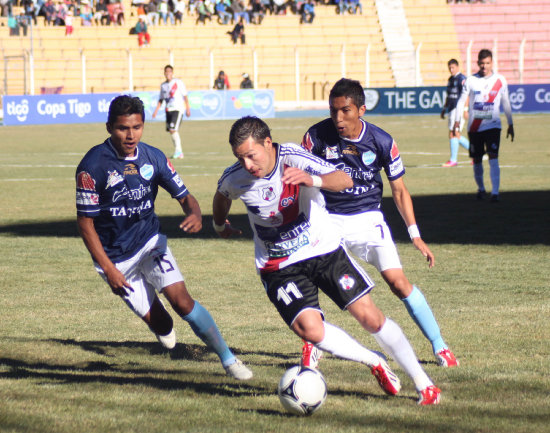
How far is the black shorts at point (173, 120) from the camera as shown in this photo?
24406 mm

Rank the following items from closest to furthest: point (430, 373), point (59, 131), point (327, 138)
→ point (430, 373) → point (327, 138) → point (59, 131)

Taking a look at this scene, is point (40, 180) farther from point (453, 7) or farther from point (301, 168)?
point (453, 7)

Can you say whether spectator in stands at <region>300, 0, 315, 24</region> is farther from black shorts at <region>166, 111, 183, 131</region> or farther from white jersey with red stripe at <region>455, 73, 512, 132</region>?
white jersey with red stripe at <region>455, 73, 512, 132</region>

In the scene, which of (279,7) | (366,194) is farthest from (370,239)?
(279,7)

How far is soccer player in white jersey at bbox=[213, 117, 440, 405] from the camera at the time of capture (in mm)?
5246

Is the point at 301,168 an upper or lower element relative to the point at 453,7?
lower

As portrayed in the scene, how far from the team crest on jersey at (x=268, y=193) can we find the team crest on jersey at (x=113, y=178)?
108cm

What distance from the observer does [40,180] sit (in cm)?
1989

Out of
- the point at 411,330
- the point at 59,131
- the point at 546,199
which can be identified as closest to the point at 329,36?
the point at 59,131

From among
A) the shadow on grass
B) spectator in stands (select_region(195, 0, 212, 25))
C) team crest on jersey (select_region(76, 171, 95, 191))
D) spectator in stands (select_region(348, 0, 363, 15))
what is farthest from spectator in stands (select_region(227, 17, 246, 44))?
team crest on jersey (select_region(76, 171, 95, 191))

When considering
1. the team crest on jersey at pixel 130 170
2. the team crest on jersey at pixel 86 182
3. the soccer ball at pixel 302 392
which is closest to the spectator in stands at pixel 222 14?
the team crest on jersey at pixel 130 170

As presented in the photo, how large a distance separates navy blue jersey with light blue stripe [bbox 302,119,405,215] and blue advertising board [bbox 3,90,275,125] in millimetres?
34837

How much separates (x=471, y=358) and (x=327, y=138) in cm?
178

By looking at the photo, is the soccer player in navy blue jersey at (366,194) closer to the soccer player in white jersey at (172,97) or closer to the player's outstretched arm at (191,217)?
the player's outstretched arm at (191,217)
